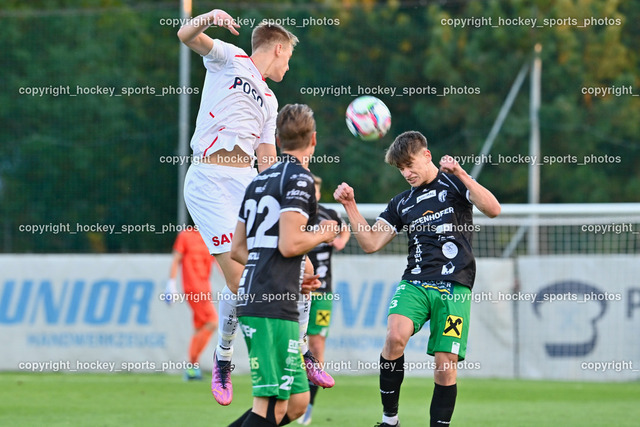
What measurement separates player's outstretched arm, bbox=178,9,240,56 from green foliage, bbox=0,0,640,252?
14845 millimetres

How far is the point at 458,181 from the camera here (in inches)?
295

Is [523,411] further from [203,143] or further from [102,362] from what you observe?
[102,362]

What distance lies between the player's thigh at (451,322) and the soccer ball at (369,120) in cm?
136

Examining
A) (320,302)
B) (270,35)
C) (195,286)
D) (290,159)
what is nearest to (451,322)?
(290,159)

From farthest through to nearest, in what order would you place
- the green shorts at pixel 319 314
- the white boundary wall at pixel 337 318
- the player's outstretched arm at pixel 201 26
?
1. the white boundary wall at pixel 337 318
2. the green shorts at pixel 319 314
3. the player's outstretched arm at pixel 201 26

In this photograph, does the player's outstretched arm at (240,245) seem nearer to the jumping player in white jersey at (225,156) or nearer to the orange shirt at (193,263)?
the jumping player in white jersey at (225,156)

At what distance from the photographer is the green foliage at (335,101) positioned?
73.3 ft

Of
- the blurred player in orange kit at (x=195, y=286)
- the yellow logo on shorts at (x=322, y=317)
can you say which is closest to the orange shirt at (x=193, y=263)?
the blurred player in orange kit at (x=195, y=286)

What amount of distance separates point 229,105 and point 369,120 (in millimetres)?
1156

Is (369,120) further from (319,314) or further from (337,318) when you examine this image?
(337,318)

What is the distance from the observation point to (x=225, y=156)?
279 inches

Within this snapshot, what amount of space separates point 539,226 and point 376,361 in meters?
3.80

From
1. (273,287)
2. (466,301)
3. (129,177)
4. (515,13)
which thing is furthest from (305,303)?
(515,13)

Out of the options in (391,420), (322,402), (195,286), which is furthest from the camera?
(195,286)
